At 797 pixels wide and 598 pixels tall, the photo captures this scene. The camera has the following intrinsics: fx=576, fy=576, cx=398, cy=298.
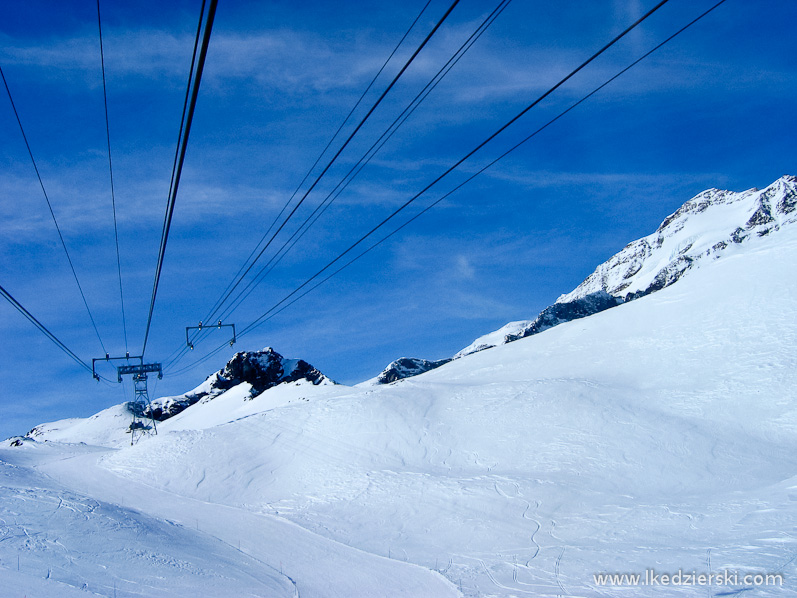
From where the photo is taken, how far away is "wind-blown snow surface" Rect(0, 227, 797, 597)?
14.6m

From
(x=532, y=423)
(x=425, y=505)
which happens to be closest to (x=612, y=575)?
(x=425, y=505)

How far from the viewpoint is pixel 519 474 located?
23.7m

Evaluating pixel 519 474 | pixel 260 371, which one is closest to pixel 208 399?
pixel 260 371

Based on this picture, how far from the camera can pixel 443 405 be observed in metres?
33.6

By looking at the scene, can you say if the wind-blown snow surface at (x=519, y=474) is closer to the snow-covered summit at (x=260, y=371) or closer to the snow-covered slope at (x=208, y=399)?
the snow-covered slope at (x=208, y=399)

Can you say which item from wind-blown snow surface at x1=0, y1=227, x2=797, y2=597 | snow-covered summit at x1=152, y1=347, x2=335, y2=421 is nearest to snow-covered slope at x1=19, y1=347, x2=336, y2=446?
snow-covered summit at x1=152, y1=347, x2=335, y2=421

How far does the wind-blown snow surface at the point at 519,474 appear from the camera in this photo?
14586 mm

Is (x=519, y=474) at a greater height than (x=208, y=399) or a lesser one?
lesser

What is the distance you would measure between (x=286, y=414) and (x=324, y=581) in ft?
75.1

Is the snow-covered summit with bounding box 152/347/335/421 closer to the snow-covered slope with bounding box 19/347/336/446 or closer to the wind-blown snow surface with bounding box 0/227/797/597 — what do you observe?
the snow-covered slope with bounding box 19/347/336/446

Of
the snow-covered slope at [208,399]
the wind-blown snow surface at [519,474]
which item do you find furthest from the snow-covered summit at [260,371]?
the wind-blown snow surface at [519,474]

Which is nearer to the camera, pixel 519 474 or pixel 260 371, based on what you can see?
pixel 519 474

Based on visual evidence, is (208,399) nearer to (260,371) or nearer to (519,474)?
(260,371)

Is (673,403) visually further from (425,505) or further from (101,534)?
(101,534)
